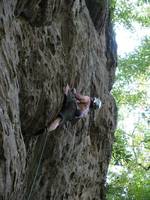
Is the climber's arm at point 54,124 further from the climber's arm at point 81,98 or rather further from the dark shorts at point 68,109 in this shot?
the climber's arm at point 81,98

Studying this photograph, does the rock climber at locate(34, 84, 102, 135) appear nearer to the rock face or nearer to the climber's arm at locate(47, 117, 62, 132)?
the climber's arm at locate(47, 117, 62, 132)

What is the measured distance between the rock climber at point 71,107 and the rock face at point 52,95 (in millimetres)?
139

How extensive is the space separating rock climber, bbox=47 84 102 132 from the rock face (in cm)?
14

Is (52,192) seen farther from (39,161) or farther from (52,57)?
(52,57)

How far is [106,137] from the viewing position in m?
11.5

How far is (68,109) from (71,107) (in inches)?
4.2

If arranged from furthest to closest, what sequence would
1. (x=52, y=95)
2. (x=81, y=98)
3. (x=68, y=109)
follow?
(x=81, y=98)
(x=68, y=109)
(x=52, y=95)

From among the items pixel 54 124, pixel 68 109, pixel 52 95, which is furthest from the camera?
pixel 68 109

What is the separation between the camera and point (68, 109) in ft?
28.1

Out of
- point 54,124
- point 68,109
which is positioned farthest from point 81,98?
point 54,124

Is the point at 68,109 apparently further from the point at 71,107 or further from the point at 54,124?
the point at 54,124

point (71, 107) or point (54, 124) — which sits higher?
point (71, 107)

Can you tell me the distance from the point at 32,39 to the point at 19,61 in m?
0.67

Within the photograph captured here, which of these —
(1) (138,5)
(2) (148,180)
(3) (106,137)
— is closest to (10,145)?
(3) (106,137)
